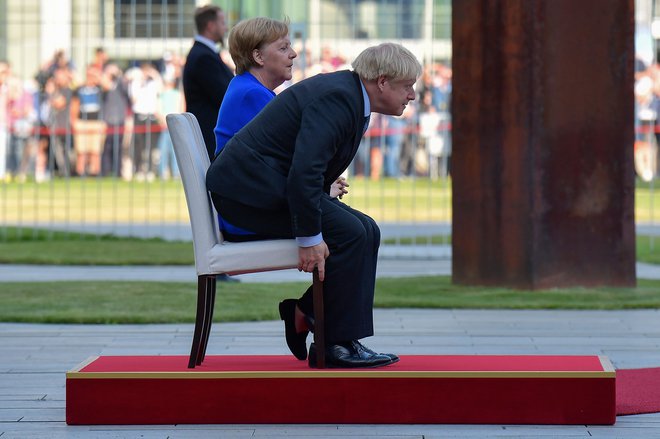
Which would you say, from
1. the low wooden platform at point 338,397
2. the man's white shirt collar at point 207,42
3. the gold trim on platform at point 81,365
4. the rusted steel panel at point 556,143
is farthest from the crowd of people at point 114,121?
the low wooden platform at point 338,397

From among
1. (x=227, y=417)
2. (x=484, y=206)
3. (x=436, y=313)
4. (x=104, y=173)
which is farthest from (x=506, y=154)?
(x=104, y=173)

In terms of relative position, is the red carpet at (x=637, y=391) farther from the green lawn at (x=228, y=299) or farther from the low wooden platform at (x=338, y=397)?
the green lawn at (x=228, y=299)

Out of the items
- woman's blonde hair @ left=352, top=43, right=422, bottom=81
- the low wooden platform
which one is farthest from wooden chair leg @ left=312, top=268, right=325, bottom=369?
woman's blonde hair @ left=352, top=43, right=422, bottom=81

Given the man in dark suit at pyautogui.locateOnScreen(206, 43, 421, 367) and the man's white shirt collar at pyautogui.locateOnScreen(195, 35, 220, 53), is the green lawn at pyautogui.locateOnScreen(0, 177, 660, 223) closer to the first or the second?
the man's white shirt collar at pyautogui.locateOnScreen(195, 35, 220, 53)

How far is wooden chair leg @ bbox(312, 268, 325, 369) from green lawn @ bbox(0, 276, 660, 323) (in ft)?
8.39

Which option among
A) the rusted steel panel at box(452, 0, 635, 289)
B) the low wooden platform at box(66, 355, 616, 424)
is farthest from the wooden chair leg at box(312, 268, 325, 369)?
the rusted steel panel at box(452, 0, 635, 289)

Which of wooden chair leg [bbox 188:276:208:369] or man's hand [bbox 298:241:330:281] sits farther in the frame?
wooden chair leg [bbox 188:276:208:369]

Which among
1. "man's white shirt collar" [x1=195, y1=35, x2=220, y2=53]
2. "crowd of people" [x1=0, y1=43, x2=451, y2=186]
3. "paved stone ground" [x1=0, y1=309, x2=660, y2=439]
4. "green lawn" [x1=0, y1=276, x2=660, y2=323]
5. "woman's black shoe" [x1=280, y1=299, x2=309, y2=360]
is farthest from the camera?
"crowd of people" [x1=0, y1=43, x2=451, y2=186]

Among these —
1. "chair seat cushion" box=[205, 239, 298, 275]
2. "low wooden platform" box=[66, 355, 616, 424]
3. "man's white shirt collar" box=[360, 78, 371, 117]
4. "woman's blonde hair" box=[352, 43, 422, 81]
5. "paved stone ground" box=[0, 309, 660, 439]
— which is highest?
"woman's blonde hair" box=[352, 43, 422, 81]

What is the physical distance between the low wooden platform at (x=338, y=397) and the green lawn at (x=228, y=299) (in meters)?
2.67

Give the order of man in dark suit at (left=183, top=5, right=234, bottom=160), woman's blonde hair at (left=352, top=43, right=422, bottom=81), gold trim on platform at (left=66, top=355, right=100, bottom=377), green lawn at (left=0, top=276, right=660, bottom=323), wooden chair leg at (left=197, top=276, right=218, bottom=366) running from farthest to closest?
man in dark suit at (left=183, top=5, right=234, bottom=160), green lawn at (left=0, top=276, right=660, bottom=323), wooden chair leg at (left=197, top=276, right=218, bottom=366), woman's blonde hair at (left=352, top=43, right=422, bottom=81), gold trim on platform at (left=66, top=355, right=100, bottom=377)

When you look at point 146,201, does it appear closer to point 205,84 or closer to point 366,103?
point 205,84

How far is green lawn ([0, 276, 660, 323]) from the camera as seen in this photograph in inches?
285

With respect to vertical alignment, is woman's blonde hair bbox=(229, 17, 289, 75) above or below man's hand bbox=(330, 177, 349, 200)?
above
